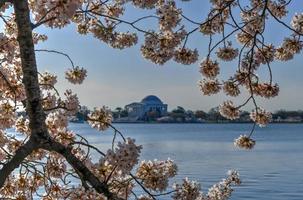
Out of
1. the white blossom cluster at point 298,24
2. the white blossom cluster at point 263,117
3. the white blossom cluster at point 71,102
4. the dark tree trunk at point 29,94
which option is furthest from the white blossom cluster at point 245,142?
the dark tree trunk at point 29,94

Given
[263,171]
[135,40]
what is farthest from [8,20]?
[263,171]

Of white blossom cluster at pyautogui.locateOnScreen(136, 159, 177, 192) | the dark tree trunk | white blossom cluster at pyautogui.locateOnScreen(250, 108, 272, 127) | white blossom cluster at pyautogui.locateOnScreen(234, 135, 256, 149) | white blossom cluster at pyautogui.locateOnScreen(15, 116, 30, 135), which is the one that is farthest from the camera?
white blossom cluster at pyautogui.locateOnScreen(250, 108, 272, 127)

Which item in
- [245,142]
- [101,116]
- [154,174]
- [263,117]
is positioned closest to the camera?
[154,174]

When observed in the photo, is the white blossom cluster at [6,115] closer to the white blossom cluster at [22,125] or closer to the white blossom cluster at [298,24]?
the white blossom cluster at [22,125]

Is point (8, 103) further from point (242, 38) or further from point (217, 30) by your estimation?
point (242, 38)

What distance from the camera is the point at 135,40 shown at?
694 cm

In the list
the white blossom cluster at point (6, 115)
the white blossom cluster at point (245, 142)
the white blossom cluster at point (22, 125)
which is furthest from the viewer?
the white blossom cluster at point (245, 142)

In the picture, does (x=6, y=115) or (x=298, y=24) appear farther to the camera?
(x=298, y=24)

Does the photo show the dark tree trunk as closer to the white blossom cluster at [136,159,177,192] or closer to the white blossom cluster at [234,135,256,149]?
the white blossom cluster at [136,159,177,192]

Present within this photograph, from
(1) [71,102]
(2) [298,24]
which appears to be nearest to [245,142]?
(2) [298,24]

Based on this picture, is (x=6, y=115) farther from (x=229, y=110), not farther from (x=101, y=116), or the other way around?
(x=229, y=110)

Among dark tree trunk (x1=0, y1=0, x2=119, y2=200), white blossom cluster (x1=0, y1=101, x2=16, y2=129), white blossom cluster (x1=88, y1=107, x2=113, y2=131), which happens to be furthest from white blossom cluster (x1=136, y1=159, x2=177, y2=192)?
white blossom cluster (x1=0, y1=101, x2=16, y2=129)

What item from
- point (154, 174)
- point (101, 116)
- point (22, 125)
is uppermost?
point (101, 116)

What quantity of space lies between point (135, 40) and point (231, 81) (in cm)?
124
